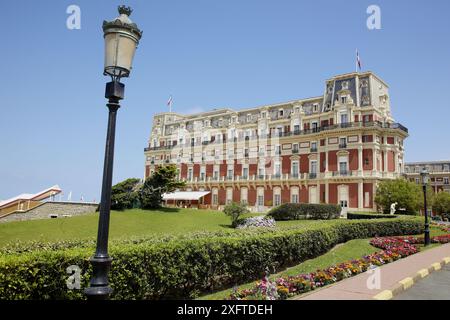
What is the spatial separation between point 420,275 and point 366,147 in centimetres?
3198

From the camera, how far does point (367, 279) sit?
8977 mm

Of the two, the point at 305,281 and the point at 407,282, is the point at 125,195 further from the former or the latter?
the point at 407,282

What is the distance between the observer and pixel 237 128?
52656mm

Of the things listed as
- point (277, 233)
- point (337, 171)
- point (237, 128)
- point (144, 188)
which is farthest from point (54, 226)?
point (237, 128)

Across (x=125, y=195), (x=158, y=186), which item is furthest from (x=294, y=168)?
(x=125, y=195)

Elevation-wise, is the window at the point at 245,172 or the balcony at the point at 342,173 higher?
the window at the point at 245,172

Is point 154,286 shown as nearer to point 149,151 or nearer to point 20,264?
point 20,264

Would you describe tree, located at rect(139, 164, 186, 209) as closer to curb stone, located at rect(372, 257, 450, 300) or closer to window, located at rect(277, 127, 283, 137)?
window, located at rect(277, 127, 283, 137)

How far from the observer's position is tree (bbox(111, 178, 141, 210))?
3034 cm

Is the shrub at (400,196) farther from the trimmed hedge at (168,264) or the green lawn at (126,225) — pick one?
the trimmed hedge at (168,264)

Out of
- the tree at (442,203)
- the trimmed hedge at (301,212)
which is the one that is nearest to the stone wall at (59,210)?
the trimmed hedge at (301,212)

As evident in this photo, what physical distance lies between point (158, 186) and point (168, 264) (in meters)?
26.4

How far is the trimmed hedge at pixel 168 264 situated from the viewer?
534 cm

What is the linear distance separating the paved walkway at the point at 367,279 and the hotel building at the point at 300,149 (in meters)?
27.9
